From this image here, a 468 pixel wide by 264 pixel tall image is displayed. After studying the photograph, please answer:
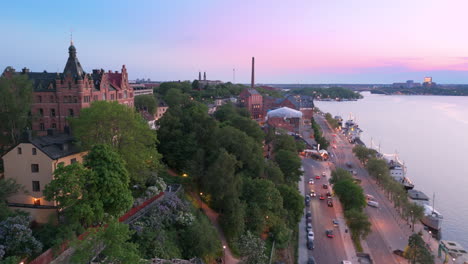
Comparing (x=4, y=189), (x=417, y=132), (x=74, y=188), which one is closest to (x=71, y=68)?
(x=4, y=189)

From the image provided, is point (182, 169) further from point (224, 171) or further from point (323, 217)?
point (323, 217)

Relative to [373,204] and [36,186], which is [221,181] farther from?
[373,204]

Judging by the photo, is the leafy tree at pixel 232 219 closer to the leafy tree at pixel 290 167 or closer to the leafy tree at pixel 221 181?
the leafy tree at pixel 221 181

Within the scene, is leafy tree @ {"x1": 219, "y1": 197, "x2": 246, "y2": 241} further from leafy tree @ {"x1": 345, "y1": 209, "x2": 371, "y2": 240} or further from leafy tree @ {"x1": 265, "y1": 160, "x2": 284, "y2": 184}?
leafy tree @ {"x1": 345, "y1": 209, "x2": 371, "y2": 240}

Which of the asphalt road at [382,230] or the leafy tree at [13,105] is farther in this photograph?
the asphalt road at [382,230]

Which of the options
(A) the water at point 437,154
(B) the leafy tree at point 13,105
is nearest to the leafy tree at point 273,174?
(A) the water at point 437,154

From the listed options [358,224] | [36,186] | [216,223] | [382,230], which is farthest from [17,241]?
[382,230]
